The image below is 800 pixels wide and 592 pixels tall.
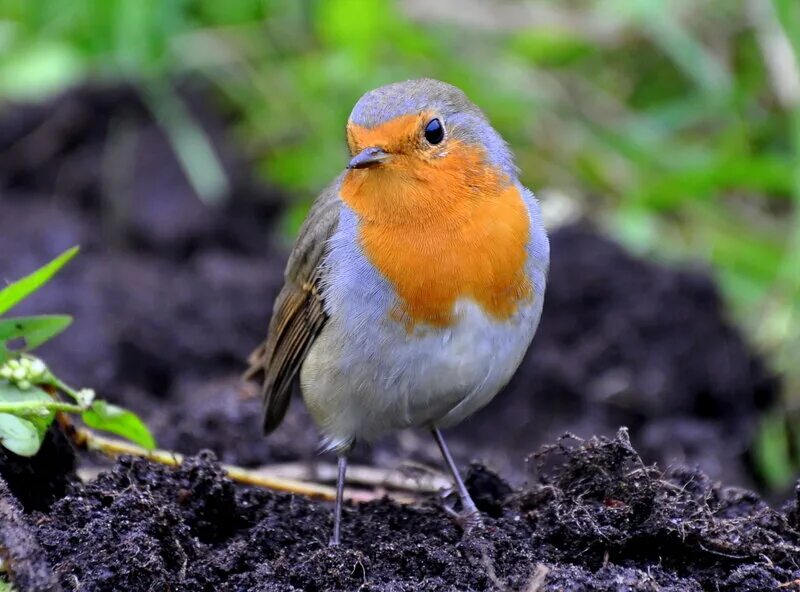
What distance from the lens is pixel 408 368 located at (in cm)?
322

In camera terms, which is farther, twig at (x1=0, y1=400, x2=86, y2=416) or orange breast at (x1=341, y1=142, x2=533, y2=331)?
orange breast at (x1=341, y1=142, x2=533, y2=331)

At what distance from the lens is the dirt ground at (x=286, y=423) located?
9.11 ft

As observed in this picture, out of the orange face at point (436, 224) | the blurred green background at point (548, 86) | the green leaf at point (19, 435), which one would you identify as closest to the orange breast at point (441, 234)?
the orange face at point (436, 224)

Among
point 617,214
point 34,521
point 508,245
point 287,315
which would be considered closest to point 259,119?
point 617,214

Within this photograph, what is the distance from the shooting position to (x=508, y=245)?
10.7 feet

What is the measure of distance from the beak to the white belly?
0.40 meters

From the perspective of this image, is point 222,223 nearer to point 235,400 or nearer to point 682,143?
point 235,400

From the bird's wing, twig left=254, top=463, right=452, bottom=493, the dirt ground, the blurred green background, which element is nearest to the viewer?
the dirt ground

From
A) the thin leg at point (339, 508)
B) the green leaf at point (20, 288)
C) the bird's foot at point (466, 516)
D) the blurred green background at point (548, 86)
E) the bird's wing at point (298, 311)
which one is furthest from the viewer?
the blurred green background at point (548, 86)

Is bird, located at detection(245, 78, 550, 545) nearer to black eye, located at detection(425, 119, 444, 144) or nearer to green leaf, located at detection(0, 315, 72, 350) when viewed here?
black eye, located at detection(425, 119, 444, 144)

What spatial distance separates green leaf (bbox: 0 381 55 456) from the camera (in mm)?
2697

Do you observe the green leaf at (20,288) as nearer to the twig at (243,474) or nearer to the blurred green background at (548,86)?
the twig at (243,474)

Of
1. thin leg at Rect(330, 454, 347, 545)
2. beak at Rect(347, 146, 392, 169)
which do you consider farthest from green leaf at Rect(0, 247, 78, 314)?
thin leg at Rect(330, 454, 347, 545)

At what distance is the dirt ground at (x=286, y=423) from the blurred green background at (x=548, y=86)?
0.89 feet
